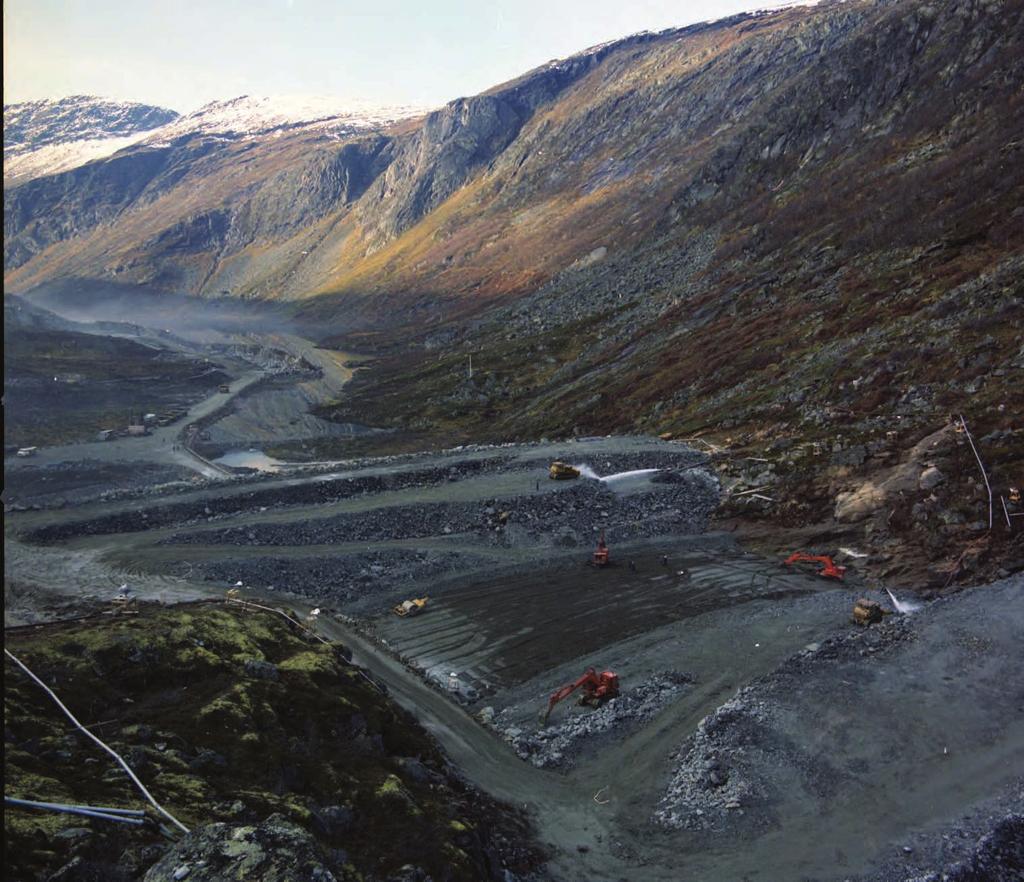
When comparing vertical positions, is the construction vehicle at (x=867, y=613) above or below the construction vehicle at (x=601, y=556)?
below

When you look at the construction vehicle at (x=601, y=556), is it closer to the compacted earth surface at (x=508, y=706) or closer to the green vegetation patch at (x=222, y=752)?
the compacted earth surface at (x=508, y=706)

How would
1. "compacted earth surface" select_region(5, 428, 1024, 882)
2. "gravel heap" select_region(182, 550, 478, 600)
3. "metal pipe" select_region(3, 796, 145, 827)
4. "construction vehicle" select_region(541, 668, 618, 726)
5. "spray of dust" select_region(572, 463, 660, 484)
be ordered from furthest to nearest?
"spray of dust" select_region(572, 463, 660, 484), "gravel heap" select_region(182, 550, 478, 600), "construction vehicle" select_region(541, 668, 618, 726), "compacted earth surface" select_region(5, 428, 1024, 882), "metal pipe" select_region(3, 796, 145, 827)

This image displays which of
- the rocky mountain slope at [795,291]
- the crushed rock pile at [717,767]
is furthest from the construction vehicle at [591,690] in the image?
the rocky mountain slope at [795,291]

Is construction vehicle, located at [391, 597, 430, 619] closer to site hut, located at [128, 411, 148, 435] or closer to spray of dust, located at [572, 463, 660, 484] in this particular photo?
spray of dust, located at [572, 463, 660, 484]

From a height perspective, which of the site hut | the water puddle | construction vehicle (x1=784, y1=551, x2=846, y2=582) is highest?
the site hut

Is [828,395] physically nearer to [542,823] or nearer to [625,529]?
[625,529]

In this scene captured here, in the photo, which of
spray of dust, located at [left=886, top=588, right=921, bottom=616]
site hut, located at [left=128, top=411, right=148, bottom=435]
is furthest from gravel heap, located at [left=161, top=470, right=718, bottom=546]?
site hut, located at [left=128, top=411, right=148, bottom=435]

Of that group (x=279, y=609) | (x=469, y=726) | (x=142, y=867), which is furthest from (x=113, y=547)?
(x=142, y=867)
